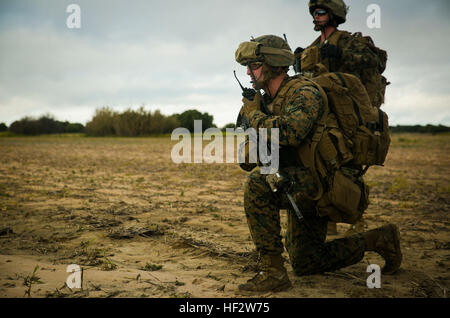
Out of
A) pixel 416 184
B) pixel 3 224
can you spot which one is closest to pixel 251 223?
pixel 3 224

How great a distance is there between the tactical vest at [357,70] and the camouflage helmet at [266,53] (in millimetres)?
790

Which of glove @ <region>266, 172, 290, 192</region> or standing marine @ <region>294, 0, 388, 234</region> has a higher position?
standing marine @ <region>294, 0, 388, 234</region>

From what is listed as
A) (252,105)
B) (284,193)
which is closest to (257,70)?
(252,105)

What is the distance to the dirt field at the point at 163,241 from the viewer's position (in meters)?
2.79

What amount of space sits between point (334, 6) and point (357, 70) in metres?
0.78

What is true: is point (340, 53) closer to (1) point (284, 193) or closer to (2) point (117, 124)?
(1) point (284, 193)

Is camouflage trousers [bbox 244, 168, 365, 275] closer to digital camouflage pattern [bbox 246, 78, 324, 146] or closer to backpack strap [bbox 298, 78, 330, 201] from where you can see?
backpack strap [bbox 298, 78, 330, 201]

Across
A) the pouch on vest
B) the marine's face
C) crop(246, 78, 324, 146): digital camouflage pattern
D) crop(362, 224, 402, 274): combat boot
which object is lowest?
crop(362, 224, 402, 274): combat boot

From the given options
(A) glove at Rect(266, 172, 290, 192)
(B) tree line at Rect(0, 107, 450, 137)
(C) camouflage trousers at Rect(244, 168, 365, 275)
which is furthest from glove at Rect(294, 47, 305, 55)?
(B) tree line at Rect(0, 107, 450, 137)

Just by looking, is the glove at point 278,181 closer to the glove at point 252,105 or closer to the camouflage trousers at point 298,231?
the camouflage trousers at point 298,231

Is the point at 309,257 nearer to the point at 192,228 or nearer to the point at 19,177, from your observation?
the point at 192,228

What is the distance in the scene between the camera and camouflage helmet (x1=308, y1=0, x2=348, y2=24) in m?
3.87
